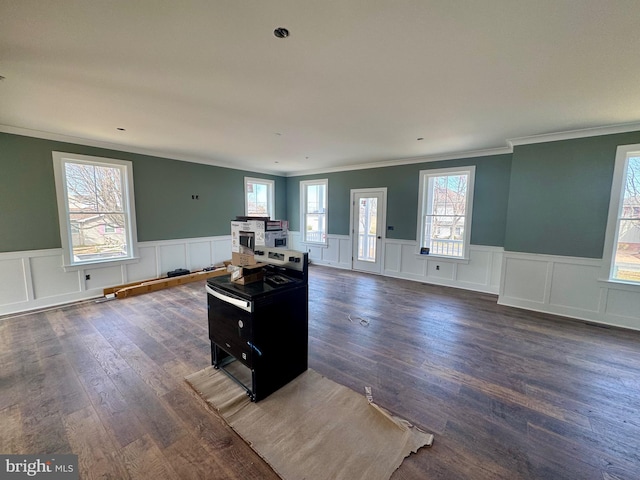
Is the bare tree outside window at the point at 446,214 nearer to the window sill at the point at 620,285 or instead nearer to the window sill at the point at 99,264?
the window sill at the point at 620,285

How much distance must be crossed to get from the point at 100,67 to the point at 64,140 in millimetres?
3055

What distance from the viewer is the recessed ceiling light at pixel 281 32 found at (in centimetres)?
162

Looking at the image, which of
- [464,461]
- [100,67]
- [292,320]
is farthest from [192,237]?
[464,461]

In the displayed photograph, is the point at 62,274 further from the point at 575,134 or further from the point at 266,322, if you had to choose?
the point at 575,134

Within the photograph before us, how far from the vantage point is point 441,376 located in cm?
241

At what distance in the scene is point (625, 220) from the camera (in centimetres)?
348

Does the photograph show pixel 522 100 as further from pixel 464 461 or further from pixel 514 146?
pixel 464 461

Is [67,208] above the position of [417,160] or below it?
below

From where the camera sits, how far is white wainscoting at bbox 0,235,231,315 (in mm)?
3748

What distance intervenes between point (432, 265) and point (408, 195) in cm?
166

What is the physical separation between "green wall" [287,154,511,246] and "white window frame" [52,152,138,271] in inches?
164

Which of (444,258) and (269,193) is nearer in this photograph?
(444,258)

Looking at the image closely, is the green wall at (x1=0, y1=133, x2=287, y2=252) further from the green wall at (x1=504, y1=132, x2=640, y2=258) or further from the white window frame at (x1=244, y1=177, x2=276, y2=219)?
the green wall at (x1=504, y1=132, x2=640, y2=258)

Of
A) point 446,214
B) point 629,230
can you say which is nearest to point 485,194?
point 446,214
